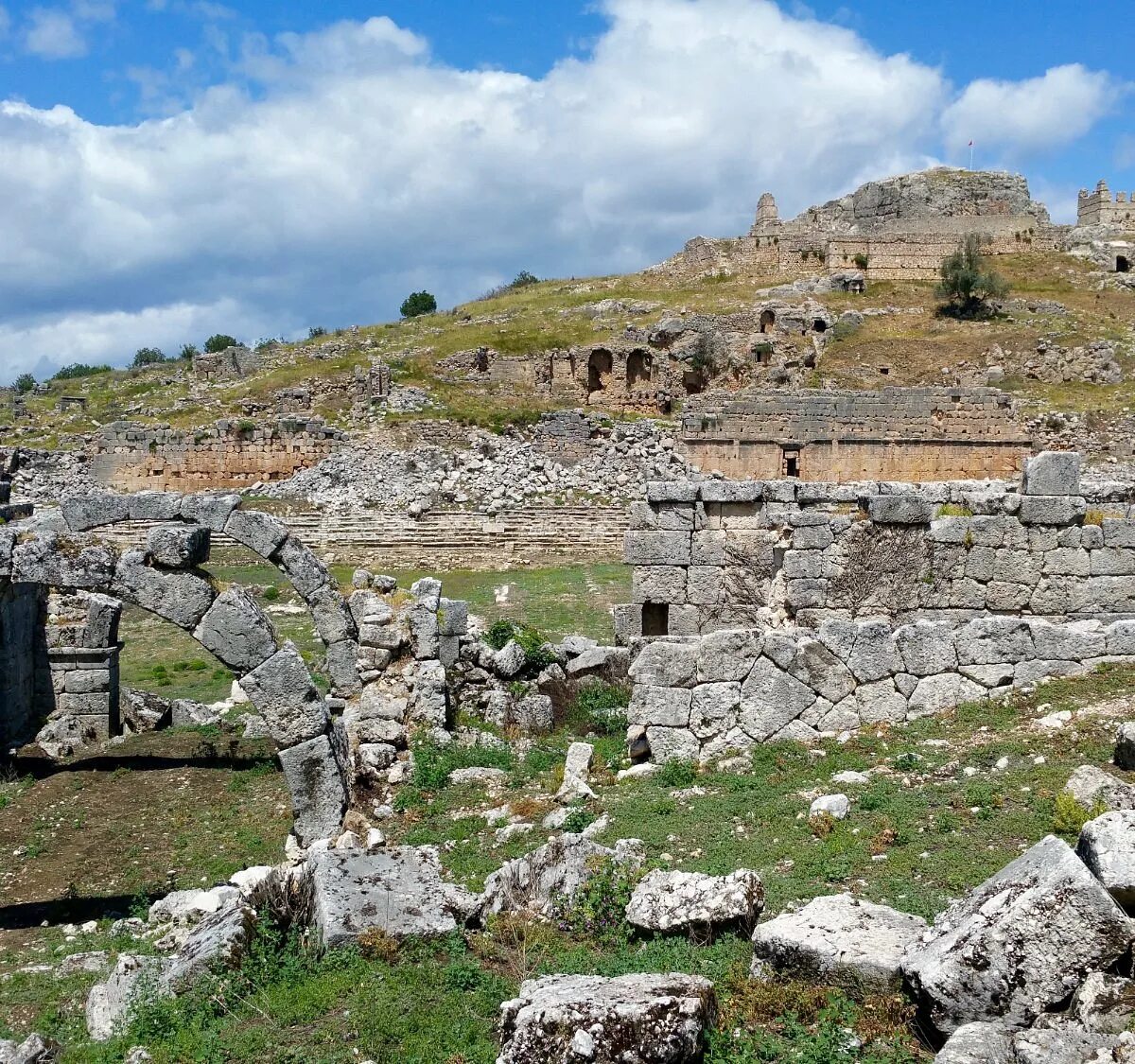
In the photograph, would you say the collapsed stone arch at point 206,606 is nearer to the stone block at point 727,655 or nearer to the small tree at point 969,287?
the stone block at point 727,655

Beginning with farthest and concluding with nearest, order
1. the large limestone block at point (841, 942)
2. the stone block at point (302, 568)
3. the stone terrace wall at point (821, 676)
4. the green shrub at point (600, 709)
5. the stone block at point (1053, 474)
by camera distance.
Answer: the stone block at point (302, 568) → the green shrub at point (600, 709) → the stone block at point (1053, 474) → the stone terrace wall at point (821, 676) → the large limestone block at point (841, 942)

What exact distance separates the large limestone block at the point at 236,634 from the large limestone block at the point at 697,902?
13.0ft

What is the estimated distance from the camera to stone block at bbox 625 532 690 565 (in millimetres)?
11938

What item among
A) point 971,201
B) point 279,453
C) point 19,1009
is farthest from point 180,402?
point 971,201

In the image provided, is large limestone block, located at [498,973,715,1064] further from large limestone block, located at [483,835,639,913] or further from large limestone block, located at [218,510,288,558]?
large limestone block, located at [218,510,288,558]

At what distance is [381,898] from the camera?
567 centimetres

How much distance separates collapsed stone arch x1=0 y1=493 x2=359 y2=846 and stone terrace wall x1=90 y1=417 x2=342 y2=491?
27.7 m

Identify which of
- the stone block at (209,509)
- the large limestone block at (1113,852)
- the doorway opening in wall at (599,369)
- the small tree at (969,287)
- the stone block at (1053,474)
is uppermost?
the small tree at (969,287)

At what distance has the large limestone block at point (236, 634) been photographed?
784 centimetres

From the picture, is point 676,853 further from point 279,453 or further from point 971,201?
point 971,201

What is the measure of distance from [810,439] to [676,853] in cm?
2587

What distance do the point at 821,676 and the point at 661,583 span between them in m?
4.27

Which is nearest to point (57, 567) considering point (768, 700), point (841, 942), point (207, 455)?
point (768, 700)

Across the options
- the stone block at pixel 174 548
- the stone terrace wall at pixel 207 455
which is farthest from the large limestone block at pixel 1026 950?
the stone terrace wall at pixel 207 455
